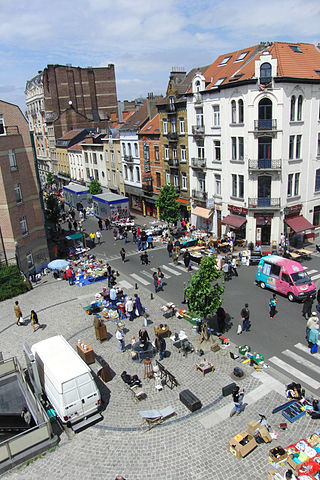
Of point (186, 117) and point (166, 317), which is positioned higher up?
point (186, 117)

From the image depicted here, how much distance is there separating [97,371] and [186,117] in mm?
29953

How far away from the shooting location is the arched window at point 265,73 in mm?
29709

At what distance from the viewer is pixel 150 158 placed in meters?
48.2

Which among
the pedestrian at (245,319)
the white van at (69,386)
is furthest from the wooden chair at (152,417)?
the pedestrian at (245,319)

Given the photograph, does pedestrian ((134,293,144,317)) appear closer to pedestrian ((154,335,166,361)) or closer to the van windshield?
pedestrian ((154,335,166,361))

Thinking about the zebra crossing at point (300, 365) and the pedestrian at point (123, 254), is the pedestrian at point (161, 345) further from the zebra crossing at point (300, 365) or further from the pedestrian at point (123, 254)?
the pedestrian at point (123, 254)

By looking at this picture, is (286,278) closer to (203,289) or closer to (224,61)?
(203,289)

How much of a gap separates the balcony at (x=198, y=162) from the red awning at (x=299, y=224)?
1028 cm

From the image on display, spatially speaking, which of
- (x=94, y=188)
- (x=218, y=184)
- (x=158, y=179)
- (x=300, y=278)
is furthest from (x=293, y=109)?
(x=94, y=188)

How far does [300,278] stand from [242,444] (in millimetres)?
13627

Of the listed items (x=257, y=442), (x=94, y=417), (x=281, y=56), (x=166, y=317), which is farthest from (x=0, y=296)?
(x=281, y=56)

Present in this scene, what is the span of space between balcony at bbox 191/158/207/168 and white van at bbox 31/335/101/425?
27.1 m

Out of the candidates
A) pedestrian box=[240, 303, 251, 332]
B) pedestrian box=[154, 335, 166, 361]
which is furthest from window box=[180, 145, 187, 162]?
pedestrian box=[154, 335, 166, 361]

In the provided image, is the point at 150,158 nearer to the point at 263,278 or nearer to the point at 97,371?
the point at 263,278
